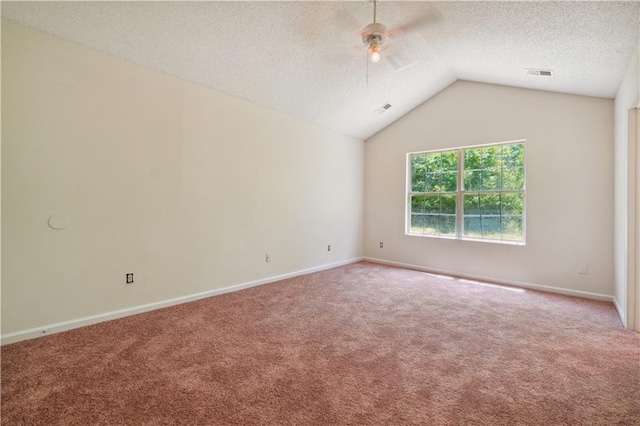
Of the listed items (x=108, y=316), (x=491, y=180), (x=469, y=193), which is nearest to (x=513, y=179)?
(x=491, y=180)

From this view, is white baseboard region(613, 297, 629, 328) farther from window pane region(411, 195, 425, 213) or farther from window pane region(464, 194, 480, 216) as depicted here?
window pane region(411, 195, 425, 213)

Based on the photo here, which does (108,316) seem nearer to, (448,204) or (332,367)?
(332,367)

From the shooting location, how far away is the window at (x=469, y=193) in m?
4.32

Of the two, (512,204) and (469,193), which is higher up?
(469,193)

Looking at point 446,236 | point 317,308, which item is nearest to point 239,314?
point 317,308

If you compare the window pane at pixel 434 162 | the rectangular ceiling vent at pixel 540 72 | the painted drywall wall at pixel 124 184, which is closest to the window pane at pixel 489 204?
the window pane at pixel 434 162

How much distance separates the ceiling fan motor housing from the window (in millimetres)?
2818

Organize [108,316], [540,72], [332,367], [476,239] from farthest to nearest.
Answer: [476,239]
[540,72]
[108,316]
[332,367]

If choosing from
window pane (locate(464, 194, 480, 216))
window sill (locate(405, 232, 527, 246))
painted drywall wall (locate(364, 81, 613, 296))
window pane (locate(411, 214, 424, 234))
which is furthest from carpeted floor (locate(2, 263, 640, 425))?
window pane (locate(411, 214, 424, 234))

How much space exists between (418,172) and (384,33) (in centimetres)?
309

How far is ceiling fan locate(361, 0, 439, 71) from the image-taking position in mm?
2592

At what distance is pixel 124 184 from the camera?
2.90 metres

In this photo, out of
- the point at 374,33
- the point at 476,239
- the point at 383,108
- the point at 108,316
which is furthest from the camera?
the point at 383,108

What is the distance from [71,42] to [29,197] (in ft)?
4.59
